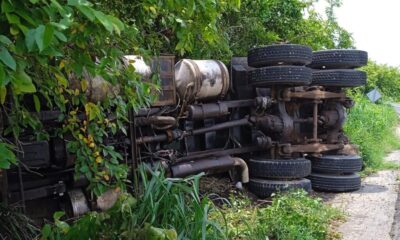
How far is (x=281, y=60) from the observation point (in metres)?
5.02

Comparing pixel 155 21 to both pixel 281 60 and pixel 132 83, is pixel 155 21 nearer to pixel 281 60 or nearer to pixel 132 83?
pixel 132 83

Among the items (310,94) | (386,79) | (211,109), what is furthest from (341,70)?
(386,79)

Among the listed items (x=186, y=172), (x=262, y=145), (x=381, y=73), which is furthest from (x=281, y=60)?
(x=381, y=73)

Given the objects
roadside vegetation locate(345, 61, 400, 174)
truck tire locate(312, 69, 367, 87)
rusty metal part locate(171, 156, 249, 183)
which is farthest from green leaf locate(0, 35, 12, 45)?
roadside vegetation locate(345, 61, 400, 174)

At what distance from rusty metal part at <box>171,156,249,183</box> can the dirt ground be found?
1066 millimetres

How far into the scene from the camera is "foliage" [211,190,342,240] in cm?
332

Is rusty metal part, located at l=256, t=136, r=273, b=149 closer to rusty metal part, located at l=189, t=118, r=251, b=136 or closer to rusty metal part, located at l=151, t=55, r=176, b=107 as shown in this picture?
rusty metal part, located at l=189, t=118, r=251, b=136

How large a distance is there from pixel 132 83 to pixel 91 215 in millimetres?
801

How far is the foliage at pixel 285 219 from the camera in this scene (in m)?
3.32

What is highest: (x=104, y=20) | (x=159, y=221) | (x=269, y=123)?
(x=104, y=20)

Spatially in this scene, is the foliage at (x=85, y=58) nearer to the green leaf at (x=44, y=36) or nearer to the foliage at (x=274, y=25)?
the green leaf at (x=44, y=36)

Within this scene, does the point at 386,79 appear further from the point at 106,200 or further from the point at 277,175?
the point at 106,200

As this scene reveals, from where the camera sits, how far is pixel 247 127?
555cm

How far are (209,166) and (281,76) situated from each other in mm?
1325
